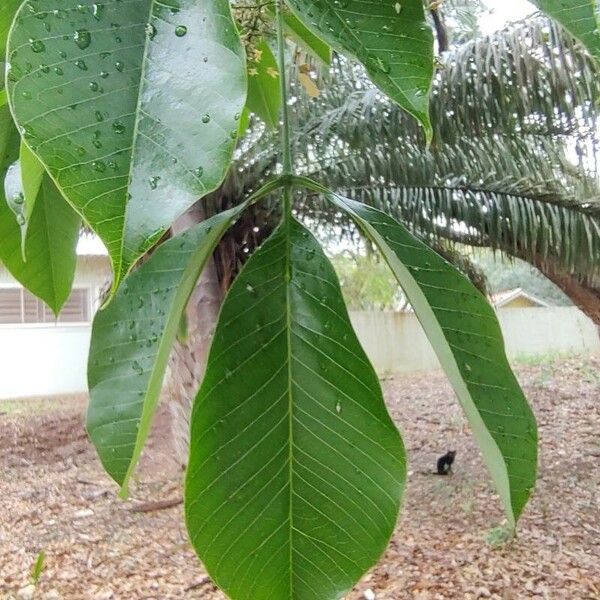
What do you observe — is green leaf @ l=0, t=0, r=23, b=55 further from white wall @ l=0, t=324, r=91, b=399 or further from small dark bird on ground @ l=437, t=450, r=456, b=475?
white wall @ l=0, t=324, r=91, b=399

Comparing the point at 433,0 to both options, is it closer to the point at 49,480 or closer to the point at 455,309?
the point at 455,309

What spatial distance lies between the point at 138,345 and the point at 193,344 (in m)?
1.95

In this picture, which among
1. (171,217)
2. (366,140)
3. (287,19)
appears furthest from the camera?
(366,140)

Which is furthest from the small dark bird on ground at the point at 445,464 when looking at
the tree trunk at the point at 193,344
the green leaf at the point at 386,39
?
the green leaf at the point at 386,39

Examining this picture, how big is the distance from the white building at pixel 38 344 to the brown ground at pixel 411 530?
1.27 feet

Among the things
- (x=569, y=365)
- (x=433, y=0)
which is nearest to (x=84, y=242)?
(x=433, y=0)

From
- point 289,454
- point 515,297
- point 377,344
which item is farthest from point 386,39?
point 515,297

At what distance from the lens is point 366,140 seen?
7.47 ft

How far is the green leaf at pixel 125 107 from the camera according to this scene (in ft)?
0.51

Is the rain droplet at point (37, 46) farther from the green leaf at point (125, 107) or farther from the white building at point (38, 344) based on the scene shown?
the white building at point (38, 344)

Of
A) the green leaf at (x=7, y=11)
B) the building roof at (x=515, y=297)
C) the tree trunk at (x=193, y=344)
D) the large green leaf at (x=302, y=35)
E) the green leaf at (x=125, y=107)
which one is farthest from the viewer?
the building roof at (x=515, y=297)

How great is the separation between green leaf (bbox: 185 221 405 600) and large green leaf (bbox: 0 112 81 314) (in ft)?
0.62

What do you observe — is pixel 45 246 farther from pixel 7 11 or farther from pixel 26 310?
pixel 26 310

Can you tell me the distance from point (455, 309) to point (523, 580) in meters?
1.79
